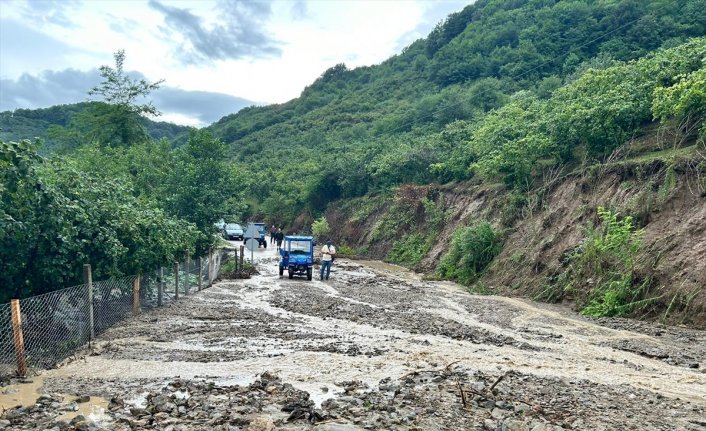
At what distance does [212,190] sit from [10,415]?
2046 cm

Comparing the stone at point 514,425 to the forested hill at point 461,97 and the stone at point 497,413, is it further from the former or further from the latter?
the forested hill at point 461,97

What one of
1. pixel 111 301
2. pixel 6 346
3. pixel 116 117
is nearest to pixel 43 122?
pixel 116 117

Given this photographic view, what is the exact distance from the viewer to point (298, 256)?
26625mm

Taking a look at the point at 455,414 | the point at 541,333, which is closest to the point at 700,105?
the point at 541,333

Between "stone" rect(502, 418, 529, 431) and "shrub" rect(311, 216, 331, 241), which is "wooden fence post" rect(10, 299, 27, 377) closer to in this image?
"stone" rect(502, 418, 529, 431)

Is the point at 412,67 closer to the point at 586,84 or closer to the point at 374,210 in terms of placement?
the point at 374,210

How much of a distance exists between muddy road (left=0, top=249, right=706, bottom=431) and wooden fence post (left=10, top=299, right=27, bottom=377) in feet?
1.33

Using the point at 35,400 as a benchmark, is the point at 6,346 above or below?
above

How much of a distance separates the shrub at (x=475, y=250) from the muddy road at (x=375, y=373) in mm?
7460

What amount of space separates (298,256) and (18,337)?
17818 millimetres

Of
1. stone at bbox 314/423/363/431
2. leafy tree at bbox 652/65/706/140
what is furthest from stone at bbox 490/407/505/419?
leafy tree at bbox 652/65/706/140

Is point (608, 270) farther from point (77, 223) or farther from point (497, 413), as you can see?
point (77, 223)

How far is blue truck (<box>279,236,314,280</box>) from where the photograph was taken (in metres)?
26.6

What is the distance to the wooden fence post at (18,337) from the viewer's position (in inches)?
355
